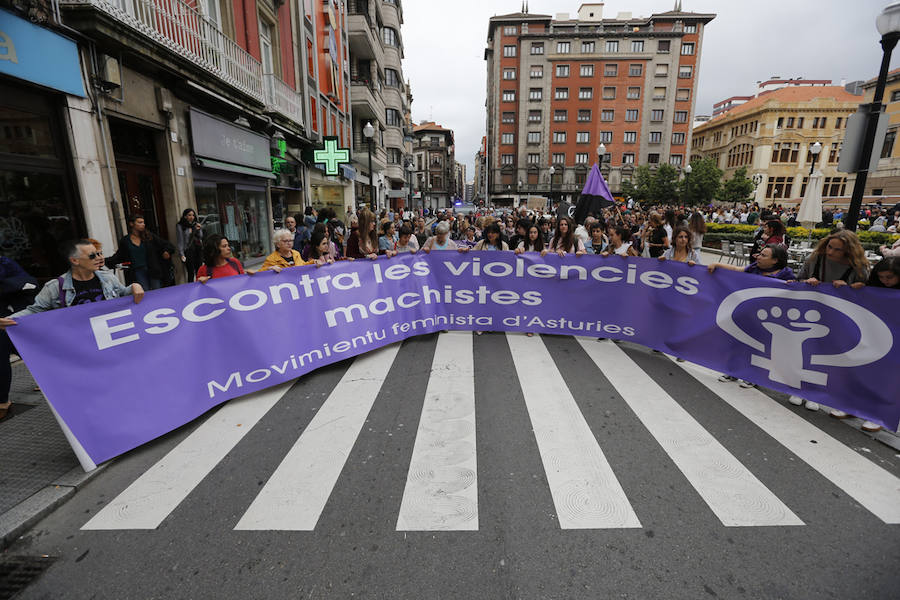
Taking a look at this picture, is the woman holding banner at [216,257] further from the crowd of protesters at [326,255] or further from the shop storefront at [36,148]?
the shop storefront at [36,148]

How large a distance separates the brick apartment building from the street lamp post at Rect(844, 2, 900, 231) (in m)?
64.2

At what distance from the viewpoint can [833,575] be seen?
2475 mm

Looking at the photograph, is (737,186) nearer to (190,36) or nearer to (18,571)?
(190,36)

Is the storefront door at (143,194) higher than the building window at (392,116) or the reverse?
the reverse

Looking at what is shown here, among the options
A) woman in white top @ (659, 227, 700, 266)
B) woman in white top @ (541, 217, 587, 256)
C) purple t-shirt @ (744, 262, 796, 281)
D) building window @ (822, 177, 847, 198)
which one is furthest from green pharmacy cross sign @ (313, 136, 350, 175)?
building window @ (822, 177, 847, 198)

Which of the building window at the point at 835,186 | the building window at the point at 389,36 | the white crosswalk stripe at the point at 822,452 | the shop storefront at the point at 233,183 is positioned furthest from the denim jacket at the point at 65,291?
the building window at the point at 835,186

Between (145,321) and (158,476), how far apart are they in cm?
145

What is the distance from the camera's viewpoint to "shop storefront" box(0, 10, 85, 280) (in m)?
6.13

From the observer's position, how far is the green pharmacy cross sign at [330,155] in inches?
752

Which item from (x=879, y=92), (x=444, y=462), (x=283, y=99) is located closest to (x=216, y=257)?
(x=444, y=462)

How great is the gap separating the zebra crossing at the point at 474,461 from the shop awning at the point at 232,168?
842 centimetres

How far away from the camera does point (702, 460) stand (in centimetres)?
363

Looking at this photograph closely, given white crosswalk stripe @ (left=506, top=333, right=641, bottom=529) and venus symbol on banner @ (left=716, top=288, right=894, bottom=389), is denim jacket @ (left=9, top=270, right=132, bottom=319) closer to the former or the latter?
white crosswalk stripe @ (left=506, top=333, right=641, bottom=529)

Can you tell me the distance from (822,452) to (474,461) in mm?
3052
